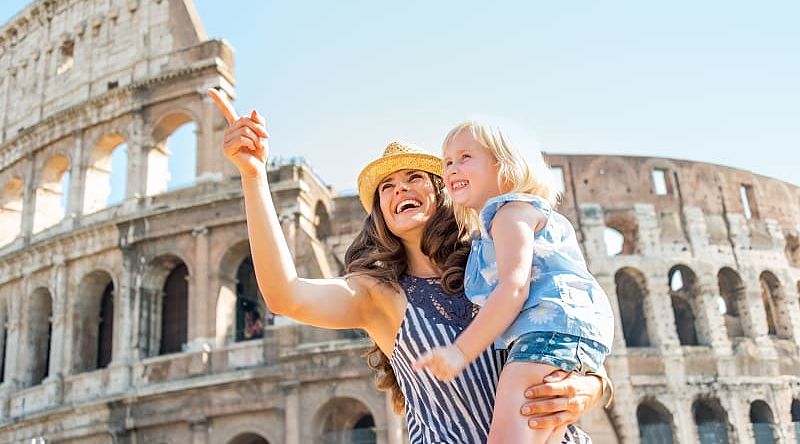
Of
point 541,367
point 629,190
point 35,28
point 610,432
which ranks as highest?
point 35,28

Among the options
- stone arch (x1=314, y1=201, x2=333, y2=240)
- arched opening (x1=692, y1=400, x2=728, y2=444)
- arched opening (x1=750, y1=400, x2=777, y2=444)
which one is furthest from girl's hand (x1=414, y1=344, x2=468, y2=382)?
arched opening (x1=750, y1=400, x2=777, y2=444)

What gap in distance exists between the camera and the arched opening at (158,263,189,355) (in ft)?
61.1

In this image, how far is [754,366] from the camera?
64.5 ft

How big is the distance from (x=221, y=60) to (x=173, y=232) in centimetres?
454

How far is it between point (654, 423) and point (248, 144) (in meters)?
18.9

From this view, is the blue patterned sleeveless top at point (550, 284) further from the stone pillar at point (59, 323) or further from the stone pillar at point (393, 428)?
the stone pillar at point (59, 323)

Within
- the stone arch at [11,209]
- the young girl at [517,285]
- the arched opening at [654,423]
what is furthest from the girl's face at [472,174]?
the stone arch at [11,209]

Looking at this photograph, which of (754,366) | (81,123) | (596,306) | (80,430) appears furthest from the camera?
(81,123)

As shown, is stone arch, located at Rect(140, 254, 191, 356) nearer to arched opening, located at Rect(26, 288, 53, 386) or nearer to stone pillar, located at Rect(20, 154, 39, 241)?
arched opening, located at Rect(26, 288, 53, 386)

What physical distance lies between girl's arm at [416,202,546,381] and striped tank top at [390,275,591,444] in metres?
0.27

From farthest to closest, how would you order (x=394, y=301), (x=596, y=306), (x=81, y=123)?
(x=81, y=123)
(x=394, y=301)
(x=596, y=306)

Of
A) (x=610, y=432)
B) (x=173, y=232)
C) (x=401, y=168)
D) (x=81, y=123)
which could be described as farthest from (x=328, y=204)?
(x=401, y=168)

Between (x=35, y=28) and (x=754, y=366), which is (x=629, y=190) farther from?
(x=35, y=28)

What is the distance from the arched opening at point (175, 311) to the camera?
18609 mm
